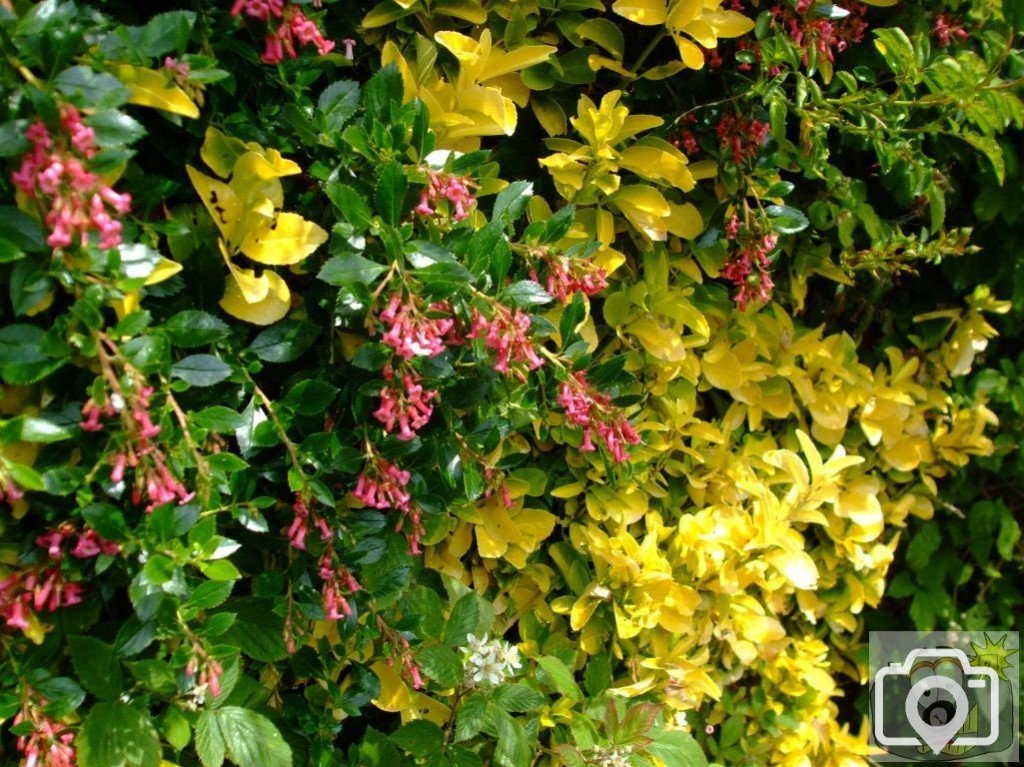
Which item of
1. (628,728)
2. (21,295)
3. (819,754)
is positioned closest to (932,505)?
(819,754)

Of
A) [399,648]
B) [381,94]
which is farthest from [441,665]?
[381,94]

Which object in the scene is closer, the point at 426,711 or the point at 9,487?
the point at 9,487

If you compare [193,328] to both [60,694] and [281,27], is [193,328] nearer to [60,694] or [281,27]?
[281,27]

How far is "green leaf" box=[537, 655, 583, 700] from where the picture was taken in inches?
58.6

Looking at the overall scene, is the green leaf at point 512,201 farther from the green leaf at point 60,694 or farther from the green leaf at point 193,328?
the green leaf at point 60,694

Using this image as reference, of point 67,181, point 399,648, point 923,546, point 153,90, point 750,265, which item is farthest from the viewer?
point 923,546

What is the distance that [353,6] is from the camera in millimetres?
1347

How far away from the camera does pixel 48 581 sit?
40.7 inches

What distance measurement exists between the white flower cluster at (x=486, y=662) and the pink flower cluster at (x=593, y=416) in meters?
0.35

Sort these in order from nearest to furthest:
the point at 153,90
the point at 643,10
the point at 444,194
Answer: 1. the point at 153,90
2. the point at 444,194
3. the point at 643,10

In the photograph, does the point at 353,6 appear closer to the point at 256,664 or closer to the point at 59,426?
the point at 59,426

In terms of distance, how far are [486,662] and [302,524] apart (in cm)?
43

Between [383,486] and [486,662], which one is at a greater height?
[383,486]

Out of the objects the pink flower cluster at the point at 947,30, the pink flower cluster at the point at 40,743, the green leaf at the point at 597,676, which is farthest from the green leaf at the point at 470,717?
the pink flower cluster at the point at 947,30
